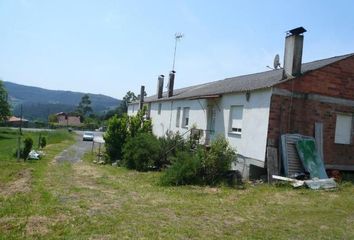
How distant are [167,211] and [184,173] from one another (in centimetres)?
488

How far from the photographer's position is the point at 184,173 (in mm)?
14914

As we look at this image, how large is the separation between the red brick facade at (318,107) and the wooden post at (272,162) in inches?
12.5

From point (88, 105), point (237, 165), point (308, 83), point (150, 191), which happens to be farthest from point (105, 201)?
point (88, 105)

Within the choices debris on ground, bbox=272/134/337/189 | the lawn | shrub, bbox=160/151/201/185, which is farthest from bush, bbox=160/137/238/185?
debris on ground, bbox=272/134/337/189

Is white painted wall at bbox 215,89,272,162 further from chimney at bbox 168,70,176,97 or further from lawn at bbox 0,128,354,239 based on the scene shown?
chimney at bbox 168,70,176,97

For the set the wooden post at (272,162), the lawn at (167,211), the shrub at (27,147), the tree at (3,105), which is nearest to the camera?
the lawn at (167,211)

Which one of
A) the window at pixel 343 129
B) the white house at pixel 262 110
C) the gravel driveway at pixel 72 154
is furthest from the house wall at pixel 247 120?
the gravel driveway at pixel 72 154

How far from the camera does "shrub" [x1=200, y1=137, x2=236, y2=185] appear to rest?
1522cm

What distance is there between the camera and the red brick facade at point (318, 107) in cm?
1612

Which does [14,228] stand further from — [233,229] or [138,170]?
[138,170]

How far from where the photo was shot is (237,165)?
695 inches

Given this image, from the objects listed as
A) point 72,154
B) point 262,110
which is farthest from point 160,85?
point 262,110

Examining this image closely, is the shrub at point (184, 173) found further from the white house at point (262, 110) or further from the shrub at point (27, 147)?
the shrub at point (27, 147)

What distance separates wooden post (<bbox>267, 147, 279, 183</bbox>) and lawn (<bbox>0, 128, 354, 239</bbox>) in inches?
34.7
